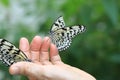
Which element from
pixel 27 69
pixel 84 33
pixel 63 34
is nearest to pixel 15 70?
pixel 27 69

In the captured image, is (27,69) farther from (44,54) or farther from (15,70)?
(44,54)

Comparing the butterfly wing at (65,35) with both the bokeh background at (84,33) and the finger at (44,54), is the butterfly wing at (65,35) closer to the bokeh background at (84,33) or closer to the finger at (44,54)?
the finger at (44,54)

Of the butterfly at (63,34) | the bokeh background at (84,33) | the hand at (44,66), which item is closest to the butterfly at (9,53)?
the hand at (44,66)

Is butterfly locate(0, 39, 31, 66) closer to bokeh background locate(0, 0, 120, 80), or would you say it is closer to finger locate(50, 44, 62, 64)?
finger locate(50, 44, 62, 64)

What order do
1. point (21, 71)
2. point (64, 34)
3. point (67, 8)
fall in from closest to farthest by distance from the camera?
point (21, 71), point (64, 34), point (67, 8)

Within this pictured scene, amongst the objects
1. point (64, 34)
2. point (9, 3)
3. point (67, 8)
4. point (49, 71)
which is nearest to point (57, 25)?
point (64, 34)

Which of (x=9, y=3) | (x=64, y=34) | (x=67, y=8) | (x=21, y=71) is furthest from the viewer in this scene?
(x=9, y=3)

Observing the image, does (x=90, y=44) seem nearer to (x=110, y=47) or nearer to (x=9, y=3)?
(x=110, y=47)
